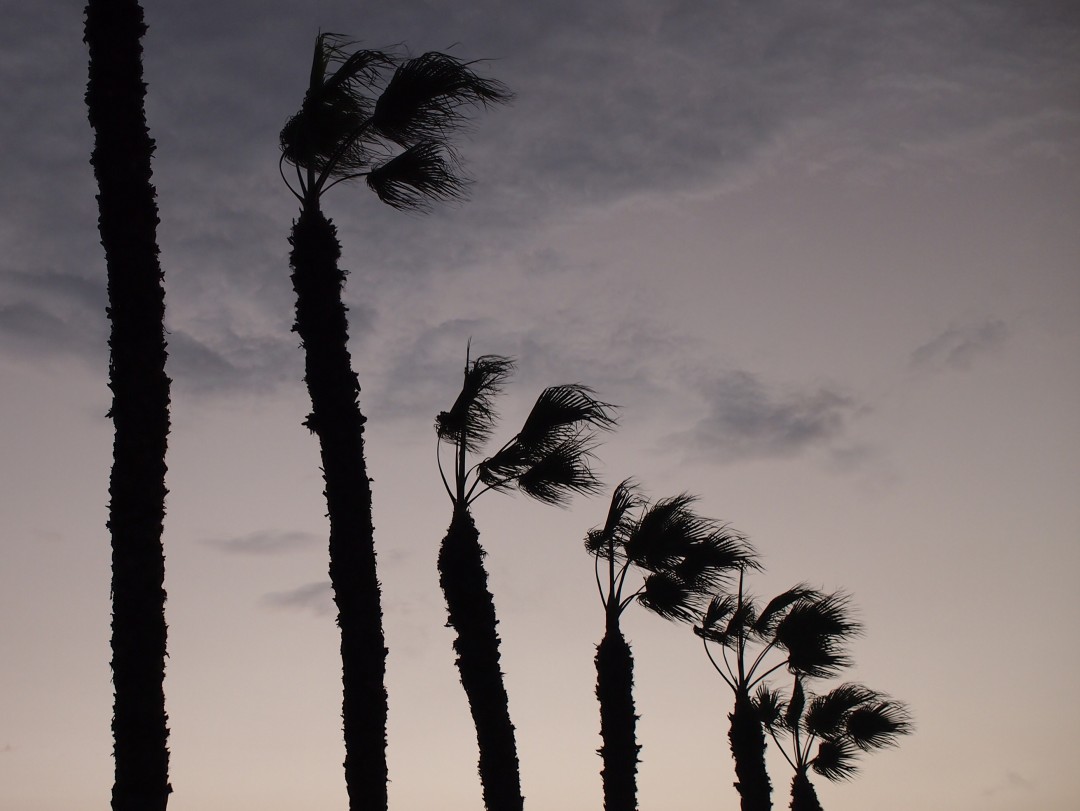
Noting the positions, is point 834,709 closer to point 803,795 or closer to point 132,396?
point 803,795

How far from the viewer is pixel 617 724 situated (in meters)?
18.4

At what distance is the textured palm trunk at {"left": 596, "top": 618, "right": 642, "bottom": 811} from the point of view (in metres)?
A: 18.2

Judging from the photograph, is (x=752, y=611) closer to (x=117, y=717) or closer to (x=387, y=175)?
(x=387, y=175)

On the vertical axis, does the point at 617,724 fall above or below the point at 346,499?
below

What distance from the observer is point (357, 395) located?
1259cm

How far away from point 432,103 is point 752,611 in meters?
14.4

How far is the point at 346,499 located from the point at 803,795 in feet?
57.2

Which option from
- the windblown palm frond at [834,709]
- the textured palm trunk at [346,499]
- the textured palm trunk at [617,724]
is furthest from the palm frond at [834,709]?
the textured palm trunk at [346,499]

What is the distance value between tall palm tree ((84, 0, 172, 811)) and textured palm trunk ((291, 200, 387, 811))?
2809mm

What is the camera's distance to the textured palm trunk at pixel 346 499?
37.6 ft

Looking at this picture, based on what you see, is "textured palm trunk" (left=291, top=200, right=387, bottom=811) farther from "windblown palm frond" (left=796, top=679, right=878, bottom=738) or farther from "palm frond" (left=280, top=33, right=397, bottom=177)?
"windblown palm frond" (left=796, top=679, right=878, bottom=738)

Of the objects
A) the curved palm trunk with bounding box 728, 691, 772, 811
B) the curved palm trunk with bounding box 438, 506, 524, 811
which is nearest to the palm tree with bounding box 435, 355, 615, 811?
the curved palm trunk with bounding box 438, 506, 524, 811

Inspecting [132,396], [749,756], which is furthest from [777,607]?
[132,396]

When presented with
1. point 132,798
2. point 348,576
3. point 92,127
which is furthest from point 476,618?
point 92,127
